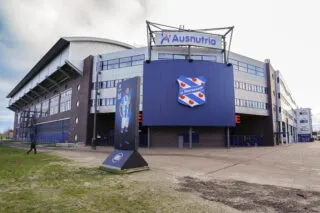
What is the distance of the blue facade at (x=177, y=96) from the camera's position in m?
29.6

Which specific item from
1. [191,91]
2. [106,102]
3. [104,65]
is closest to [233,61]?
[191,91]

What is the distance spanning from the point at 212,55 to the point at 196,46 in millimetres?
3763

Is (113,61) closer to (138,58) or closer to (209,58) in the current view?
(138,58)

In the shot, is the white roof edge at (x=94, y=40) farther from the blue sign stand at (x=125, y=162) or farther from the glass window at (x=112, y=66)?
the blue sign stand at (x=125, y=162)

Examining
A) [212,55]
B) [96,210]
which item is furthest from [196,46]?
[96,210]

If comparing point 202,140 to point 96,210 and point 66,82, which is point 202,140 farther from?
point 66,82

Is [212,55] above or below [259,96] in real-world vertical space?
above

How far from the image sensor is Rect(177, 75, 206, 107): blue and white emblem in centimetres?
2962

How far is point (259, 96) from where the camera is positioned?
3925 centimetres

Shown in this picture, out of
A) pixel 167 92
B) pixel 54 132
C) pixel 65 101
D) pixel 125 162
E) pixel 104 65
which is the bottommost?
pixel 125 162

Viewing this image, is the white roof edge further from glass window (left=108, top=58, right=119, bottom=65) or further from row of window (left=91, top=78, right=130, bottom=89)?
Answer: row of window (left=91, top=78, right=130, bottom=89)

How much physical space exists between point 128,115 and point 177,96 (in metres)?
19.8

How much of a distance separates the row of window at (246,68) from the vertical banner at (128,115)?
1173 inches

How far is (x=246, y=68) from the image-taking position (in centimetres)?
3816
